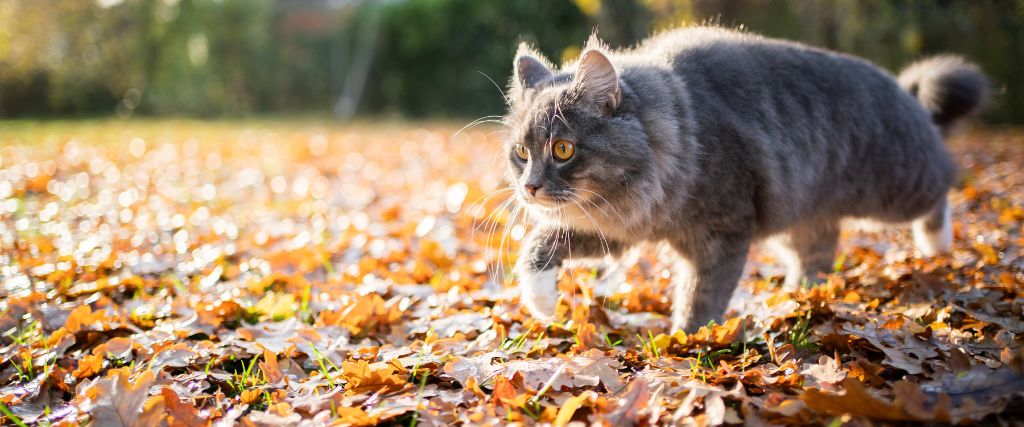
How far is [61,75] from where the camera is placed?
17.9 m

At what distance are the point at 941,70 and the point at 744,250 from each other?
2094mm

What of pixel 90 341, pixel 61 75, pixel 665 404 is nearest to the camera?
pixel 665 404

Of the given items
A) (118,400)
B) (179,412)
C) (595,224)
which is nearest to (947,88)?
(595,224)

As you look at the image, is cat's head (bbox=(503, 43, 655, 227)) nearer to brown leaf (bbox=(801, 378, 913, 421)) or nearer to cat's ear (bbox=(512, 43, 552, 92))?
cat's ear (bbox=(512, 43, 552, 92))

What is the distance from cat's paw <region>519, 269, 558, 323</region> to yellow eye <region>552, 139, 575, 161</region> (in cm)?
56

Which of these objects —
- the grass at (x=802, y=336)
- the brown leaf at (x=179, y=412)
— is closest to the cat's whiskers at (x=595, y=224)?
the grass at (x=802, y=336)

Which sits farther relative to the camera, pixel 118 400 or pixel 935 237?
pixel 935 237

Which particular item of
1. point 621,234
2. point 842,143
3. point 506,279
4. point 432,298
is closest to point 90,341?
point 432,298

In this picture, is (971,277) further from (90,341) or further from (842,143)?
(90,341)

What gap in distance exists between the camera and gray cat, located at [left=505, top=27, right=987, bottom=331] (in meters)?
2.69

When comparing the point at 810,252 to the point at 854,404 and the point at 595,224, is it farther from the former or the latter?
the point at 854,404

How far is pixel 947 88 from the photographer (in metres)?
3.96

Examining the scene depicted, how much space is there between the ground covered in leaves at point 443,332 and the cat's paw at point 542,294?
0.10 m

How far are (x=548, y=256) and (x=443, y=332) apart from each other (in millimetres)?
561
